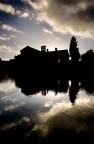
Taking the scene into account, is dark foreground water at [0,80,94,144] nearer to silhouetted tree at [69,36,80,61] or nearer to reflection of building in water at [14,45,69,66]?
reflection of building in water at [14,45,69,66]

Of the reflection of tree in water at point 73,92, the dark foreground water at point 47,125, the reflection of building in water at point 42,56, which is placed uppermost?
the reflection of building in water at point 42,56

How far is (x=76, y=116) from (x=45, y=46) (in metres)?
43.3

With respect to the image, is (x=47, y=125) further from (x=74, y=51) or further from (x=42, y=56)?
(x=74, y=51)

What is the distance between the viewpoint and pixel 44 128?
6734mm

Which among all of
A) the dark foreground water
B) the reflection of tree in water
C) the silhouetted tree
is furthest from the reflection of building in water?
the dark foreground water

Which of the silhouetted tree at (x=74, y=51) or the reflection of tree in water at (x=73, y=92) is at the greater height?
the silhouetted tree at (x=74, y=51)

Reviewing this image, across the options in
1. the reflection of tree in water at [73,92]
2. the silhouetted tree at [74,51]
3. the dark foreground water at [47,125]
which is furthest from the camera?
the silhouetted tree at [74,51]

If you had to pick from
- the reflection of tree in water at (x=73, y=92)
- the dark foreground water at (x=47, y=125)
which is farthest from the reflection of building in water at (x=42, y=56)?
the dark foreground water at (x=47, y=125)

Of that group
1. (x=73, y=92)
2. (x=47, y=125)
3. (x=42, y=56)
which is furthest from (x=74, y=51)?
(x=47, y=125)

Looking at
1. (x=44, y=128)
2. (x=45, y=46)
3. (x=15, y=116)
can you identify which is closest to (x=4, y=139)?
(x=44, y=128)

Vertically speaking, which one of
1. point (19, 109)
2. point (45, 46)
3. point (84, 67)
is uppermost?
point (45, 46)

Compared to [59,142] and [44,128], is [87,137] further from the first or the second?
[44,128]

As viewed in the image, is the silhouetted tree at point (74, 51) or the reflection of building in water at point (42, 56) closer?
the reflection of building in water at point (42, 56)

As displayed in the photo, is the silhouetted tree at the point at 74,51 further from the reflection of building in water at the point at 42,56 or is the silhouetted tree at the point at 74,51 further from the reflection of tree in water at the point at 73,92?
the reflection of tree in water at the point at 73,92
